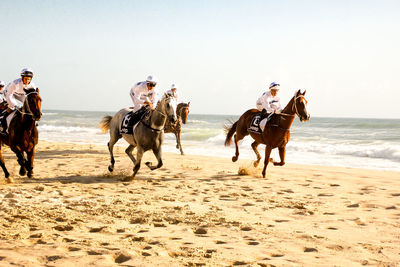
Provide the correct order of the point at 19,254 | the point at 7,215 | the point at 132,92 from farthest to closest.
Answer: the point at 132,92 < the point at 7,215 < the point at 19,254

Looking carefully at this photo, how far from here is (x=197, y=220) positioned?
17.7 feet

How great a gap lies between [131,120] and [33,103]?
228cm

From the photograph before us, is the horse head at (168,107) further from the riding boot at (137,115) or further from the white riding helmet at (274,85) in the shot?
the white riding helmet at (274,85)

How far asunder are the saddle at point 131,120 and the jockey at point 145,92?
0.20 meters

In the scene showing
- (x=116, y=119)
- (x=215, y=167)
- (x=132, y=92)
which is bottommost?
(x=215, y=167)

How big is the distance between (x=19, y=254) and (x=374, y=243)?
12.9 ft

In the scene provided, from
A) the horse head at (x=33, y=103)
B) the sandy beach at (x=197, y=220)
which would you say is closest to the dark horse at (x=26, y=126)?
the horse head at (x=33, y=103)

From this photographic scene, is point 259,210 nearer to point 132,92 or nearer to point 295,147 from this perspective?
point 132,92

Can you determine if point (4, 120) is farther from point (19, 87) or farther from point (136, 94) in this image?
point (136, 94)

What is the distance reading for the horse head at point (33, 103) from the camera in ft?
26.1

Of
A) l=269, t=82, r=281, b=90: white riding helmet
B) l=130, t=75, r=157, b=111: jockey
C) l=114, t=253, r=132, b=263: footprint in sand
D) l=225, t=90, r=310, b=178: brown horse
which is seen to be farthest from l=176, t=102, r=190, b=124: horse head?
l=114, t=253, r=132, b=263: footprint in sand

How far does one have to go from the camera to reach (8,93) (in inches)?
335

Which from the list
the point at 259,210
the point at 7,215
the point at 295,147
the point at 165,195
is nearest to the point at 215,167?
the point at 165,195

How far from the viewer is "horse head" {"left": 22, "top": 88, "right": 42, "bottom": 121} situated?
7.96 metres
